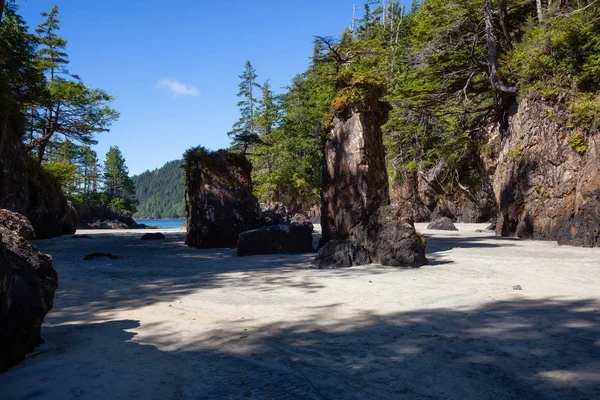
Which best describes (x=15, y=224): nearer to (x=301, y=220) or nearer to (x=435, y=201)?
(x=301, y=220)

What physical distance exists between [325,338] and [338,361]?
21.8 inches

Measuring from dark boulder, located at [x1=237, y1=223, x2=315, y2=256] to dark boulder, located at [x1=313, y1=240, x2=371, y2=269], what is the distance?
2665 millimetres

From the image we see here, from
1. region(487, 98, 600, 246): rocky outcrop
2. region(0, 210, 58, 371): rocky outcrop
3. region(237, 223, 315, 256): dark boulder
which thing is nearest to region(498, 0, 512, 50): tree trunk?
region(487, 98, 600, 246): rocky outcrop

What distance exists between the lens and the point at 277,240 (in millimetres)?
10734

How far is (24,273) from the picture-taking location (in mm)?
3230

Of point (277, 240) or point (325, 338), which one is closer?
point (325, 338)

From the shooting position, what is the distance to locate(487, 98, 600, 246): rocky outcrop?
422 inches

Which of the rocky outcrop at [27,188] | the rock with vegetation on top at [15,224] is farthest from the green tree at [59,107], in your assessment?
the rock with vegetation on top at [15,224]

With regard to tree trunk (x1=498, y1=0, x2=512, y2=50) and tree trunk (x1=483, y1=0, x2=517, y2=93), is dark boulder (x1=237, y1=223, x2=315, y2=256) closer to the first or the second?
tree trunk (x1=483, y1=0, x2=517, y2=93)

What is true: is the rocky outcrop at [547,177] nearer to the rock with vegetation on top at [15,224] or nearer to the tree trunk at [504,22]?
the tree trunk at [504,22]

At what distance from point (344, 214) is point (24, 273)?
26.0 feet

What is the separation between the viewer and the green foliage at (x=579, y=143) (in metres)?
12.1

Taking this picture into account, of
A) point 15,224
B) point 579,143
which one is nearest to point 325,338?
point 15,224

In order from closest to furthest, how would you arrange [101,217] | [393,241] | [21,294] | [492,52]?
[21,294] → [393,241] → [492,52] → [101,217]
